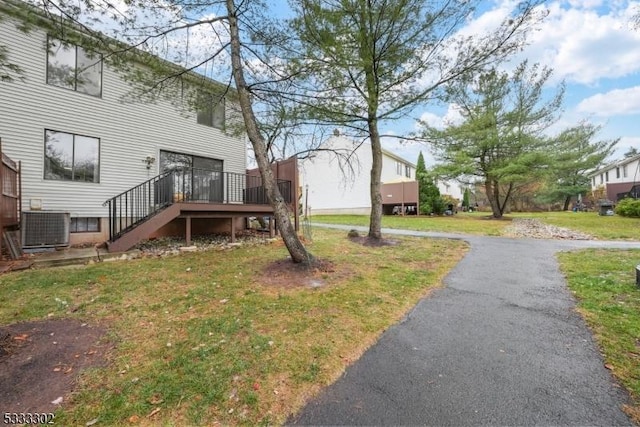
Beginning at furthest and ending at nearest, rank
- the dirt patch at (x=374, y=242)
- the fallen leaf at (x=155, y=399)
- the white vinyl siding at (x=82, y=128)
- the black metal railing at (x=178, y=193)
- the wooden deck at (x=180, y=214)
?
1. the dirt patch at (x=374, y=242)
2. the black metal railing at (x=178, y=193)
3. the white vinyl siding at (x=82, y=128)
4. the wooden deck at (x=180, y=214)
5. the fallen leaf at (x=155, y=399)

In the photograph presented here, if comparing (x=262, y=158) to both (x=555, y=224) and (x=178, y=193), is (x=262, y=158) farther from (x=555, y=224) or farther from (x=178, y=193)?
(x=555, y=224)

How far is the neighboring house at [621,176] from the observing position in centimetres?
2420

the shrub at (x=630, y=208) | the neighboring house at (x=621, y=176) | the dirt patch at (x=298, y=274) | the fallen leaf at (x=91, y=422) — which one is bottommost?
the fallen leaf at (x=91, y=422)

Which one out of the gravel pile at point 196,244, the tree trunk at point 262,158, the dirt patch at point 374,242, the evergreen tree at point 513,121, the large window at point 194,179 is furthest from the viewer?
the evergreen tree at point 513,121

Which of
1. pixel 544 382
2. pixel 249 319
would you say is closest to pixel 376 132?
pixel 249 319

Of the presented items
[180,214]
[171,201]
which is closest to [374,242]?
[180,214]

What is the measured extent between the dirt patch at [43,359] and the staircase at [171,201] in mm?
3797

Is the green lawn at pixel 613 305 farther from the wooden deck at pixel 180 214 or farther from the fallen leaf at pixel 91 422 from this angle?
the wooden deck at pixel 180 214

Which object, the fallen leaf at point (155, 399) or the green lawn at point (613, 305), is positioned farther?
the green lawn at point (613, 305)

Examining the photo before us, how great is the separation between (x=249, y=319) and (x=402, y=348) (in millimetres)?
1769

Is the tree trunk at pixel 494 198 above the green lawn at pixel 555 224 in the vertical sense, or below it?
above

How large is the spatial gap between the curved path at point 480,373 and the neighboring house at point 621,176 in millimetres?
29637

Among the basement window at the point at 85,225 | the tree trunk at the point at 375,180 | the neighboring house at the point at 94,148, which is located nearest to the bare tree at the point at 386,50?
the tree trunk at the point at 375,180

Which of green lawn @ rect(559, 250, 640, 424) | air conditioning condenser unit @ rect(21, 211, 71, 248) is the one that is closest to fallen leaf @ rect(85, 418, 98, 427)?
green lawn @ rect(559, 250, 640, 424)
